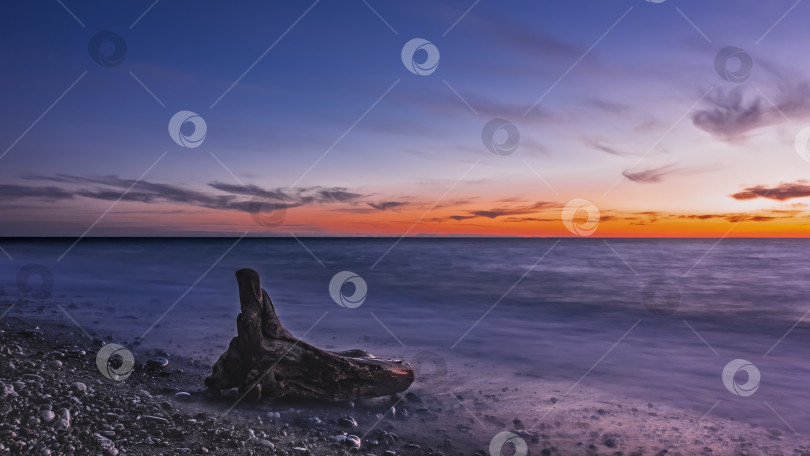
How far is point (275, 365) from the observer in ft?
22.4

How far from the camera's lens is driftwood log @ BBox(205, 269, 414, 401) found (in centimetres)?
682

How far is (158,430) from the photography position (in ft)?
17.5

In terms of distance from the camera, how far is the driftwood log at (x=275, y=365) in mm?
6820

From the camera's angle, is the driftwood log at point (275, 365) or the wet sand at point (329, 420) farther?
the driftwood log at point (275, 365)

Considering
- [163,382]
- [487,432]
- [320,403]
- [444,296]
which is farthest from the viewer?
[444,296]

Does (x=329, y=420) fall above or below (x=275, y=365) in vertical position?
below

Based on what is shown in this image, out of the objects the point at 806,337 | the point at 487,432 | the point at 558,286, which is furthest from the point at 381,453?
the point at 558,286

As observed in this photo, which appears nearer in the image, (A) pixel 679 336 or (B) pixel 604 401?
(B) pixel 604 401

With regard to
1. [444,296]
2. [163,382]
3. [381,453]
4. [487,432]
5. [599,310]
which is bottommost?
[381,453]

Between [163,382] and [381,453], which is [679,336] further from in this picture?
[163,382]

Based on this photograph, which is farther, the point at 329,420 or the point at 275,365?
the point at 275,365

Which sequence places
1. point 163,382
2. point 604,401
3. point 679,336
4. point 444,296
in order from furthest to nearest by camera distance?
point 444,296 < point 679,336 < point 604,401 < point 163,382

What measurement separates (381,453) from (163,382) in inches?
150

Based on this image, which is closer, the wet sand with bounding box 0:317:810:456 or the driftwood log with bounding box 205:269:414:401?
the wet sand with bounding box 0:317:810:456
